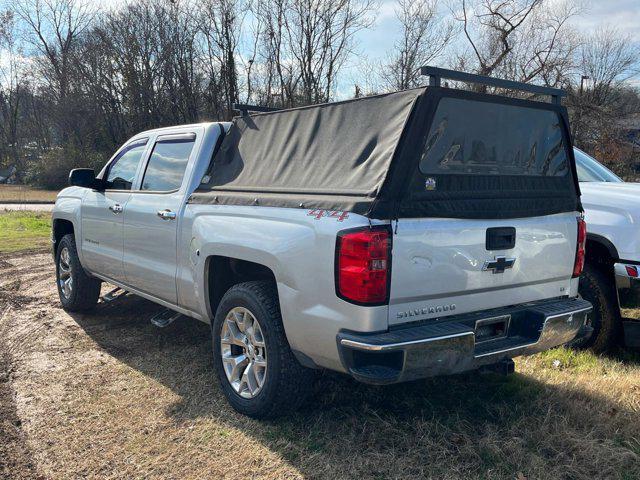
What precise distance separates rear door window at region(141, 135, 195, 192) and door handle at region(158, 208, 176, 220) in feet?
0.69

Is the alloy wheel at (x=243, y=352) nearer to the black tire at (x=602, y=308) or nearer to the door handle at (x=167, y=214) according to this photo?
the door handle at (x=167, y=214)

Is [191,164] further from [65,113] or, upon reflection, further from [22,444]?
[65,113]

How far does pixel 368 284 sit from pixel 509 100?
167cm

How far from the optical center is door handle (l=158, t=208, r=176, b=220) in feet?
14.2

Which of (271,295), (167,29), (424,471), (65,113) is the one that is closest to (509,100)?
(271,295)

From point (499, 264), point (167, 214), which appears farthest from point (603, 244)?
point (167, 214)

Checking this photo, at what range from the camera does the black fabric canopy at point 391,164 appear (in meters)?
3.04

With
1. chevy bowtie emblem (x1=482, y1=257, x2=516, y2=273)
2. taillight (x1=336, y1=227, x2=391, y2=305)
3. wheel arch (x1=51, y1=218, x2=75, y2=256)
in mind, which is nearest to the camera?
taillight (x1=336, y1=227, x2=391, y2=305)

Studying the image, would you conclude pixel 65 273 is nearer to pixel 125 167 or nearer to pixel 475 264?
pixel 125 167

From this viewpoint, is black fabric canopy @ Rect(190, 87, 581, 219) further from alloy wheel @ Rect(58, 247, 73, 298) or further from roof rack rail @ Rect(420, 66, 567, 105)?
alloy wheel @ Rect(58, 247, 73, 298)

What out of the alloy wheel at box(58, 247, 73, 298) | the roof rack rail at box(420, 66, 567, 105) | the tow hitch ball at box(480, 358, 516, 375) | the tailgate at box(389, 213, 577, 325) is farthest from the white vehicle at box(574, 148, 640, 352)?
the alloy wheel at box(58, 247, 73, 298)

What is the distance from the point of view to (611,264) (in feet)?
16.1

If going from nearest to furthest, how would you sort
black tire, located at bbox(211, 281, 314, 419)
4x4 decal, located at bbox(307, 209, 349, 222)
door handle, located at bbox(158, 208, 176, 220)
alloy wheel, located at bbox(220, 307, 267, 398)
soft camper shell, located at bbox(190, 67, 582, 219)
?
1. 4x4 decal, located at bbox(307, 209, 349, 222)
2. soft camper shell, located at bbox(190, 67, 582, 219)
3. black tire, located at bbox(211, 281, 314, 419)
4. alloy wheel, located at bbox(220, 307, 267, 398)
5. door handle, located at bbox(158, 208, 176, 220)

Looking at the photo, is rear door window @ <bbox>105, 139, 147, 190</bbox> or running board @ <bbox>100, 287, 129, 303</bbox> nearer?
rear door window @ <bbox>105, 139, 147, 190</bbox>
